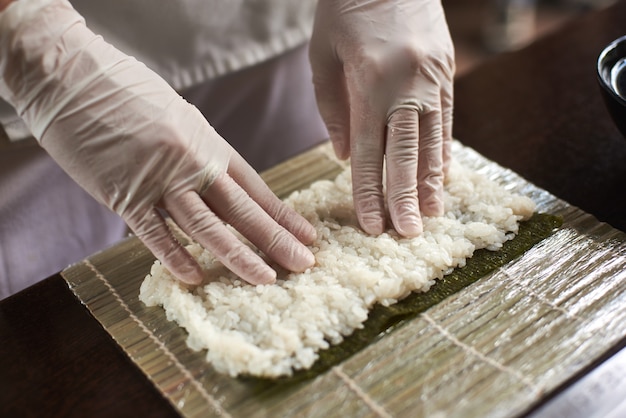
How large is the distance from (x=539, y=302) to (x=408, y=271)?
0.28 metres

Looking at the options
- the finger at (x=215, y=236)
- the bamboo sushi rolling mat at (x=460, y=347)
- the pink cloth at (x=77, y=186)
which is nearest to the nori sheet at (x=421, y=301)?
the bamboo sushi rolling mat at (x=460, y=347)

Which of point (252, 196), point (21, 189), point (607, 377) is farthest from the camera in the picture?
point (21, 189)

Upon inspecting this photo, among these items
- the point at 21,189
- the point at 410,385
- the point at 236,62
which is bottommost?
the point at 21,189

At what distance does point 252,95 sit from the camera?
7.06 ft

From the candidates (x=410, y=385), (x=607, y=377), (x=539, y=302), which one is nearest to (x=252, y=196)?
(x=410, y=385)

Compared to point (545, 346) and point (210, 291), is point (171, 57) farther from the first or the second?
point (545, 346)

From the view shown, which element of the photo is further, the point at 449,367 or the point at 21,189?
the point at 21,189

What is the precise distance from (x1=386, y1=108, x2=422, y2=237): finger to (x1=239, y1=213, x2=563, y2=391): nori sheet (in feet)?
0.60

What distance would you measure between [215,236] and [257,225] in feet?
0.31

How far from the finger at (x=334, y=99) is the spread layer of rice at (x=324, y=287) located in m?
0.24

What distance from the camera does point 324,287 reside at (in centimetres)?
135

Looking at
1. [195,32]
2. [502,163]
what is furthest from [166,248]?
[502,163]

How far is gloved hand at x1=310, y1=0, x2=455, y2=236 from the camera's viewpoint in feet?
5.01

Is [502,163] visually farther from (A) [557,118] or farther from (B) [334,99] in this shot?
(B) [334,99]
